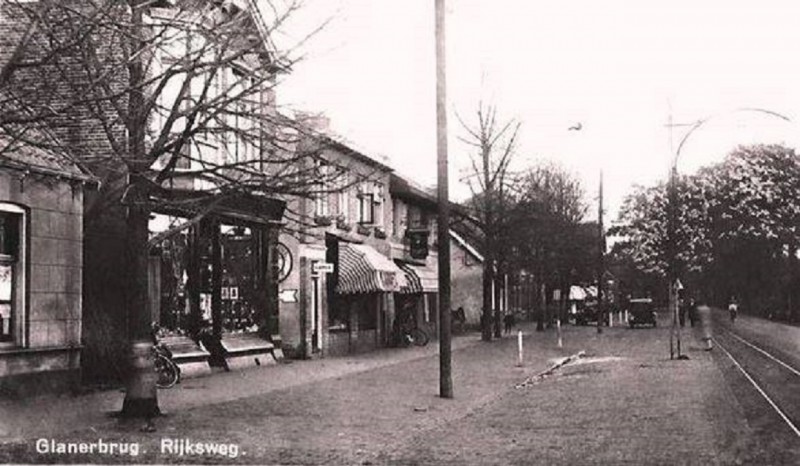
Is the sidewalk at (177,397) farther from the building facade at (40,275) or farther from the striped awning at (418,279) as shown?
the striped awning at (418,279)

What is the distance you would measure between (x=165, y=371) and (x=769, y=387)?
1126 cm

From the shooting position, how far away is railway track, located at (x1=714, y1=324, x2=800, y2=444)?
12.9m

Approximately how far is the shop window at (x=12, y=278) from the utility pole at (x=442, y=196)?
21.2 ft

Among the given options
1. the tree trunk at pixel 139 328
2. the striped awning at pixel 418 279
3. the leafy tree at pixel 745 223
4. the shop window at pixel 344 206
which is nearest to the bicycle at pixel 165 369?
the tree trunk at pixel 139 328

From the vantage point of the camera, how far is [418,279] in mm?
34281

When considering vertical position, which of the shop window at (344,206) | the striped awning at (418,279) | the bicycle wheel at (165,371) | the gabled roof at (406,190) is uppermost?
the gabled roof at (406,190)

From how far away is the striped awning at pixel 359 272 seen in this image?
2777 centimetres

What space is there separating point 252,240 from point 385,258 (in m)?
9.60

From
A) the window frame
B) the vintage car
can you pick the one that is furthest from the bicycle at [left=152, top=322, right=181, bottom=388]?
the vintage car

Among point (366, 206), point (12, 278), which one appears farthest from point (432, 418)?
point (366, 206)

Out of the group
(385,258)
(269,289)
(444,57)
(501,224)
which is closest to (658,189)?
(501,224)

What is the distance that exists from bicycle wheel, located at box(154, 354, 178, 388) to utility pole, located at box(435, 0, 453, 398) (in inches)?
184

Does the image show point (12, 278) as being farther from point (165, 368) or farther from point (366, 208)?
point (366, 208)

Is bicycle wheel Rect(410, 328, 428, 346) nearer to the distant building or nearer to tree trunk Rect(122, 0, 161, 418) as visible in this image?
the distant building
